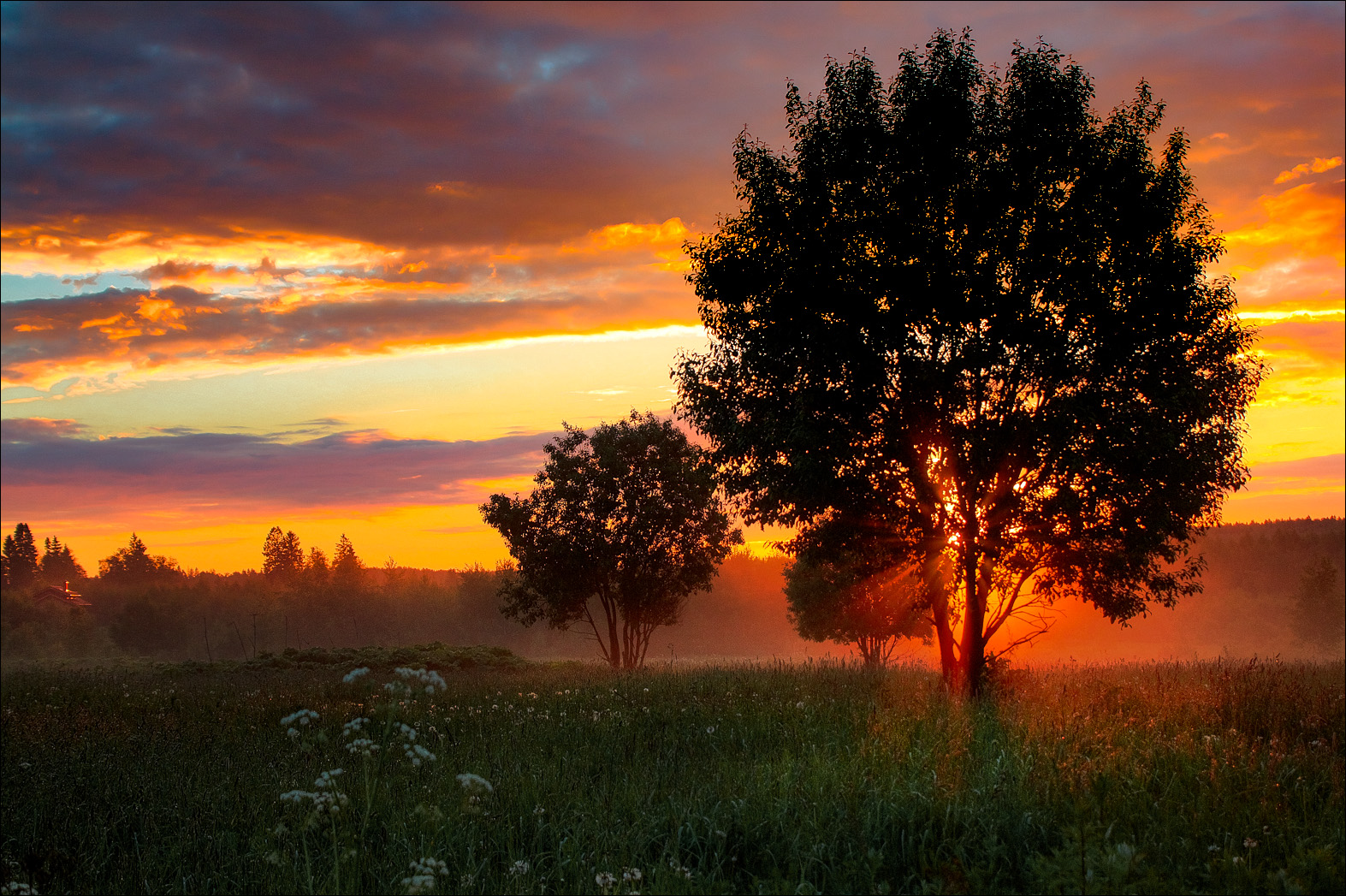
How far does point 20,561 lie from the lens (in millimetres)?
185375

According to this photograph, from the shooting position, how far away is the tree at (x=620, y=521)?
105 feet

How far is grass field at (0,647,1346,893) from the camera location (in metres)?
5.62

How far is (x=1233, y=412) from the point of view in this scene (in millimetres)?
16641

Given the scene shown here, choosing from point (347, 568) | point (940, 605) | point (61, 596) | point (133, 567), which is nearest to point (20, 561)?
point (133, 567)

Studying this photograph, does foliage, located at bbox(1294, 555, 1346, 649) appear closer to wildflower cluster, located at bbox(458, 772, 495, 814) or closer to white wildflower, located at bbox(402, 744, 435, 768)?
Result: white wildflower, located at bbox(402, 744, 435, 768)

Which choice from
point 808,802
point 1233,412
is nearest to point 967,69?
point 1233,412

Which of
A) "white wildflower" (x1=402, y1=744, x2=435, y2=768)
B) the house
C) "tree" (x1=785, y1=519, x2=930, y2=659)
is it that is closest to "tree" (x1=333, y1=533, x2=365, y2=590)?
the house

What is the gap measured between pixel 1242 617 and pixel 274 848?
178m

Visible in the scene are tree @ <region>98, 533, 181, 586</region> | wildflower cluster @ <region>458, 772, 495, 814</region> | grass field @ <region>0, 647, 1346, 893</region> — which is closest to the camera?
grass field @ <region>0, 647, 1346, 893</region>

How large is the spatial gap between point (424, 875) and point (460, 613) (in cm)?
13016

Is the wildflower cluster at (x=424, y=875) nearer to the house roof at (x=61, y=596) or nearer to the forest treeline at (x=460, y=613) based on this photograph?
the forest treeline at (x=460, y=613)

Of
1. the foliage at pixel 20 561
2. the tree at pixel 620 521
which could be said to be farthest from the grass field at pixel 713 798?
the foliage at pixel 20 561

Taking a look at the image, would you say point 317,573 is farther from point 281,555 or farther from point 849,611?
point 849,611

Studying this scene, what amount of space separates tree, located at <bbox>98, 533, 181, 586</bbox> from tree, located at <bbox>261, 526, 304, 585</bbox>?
4650 cm
